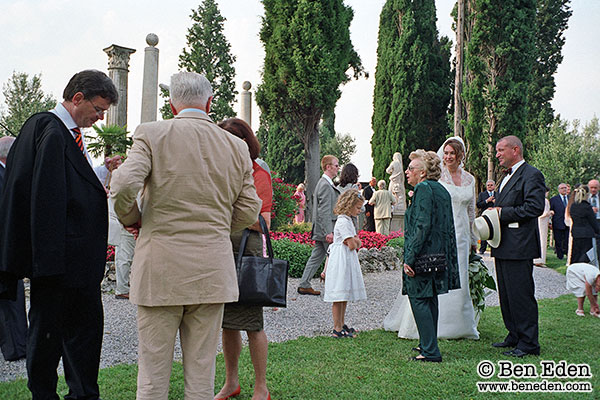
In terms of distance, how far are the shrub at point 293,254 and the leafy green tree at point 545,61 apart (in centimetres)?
2182

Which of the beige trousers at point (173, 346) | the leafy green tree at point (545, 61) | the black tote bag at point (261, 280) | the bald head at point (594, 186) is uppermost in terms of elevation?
the leafy green tree at point (545, 61)

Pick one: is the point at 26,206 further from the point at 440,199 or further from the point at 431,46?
the point at 431,46

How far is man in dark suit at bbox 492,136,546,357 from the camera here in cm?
Answer: 503

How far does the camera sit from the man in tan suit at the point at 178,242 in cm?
250

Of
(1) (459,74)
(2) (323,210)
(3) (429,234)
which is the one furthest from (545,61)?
(3) (429,234)

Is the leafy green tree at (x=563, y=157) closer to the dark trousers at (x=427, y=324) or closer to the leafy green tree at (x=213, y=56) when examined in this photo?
the leafy green tree at (x=213, y=56)

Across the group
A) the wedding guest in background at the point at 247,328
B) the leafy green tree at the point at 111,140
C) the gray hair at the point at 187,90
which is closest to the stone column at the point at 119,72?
the leafy green tree at the point at 111,140

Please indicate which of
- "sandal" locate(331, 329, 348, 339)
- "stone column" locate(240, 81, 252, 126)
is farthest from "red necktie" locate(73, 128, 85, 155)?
"stone column" locate(240, 81, 252, 126)

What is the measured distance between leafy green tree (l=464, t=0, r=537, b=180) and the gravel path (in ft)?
40.2

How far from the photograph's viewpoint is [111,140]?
9.60 meters

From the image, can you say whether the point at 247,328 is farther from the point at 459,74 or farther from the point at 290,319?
the point at 459,74

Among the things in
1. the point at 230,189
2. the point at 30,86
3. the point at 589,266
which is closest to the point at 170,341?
the point at 230,189

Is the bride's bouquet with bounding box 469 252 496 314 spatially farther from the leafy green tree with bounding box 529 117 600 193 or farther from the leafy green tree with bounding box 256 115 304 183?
the leafy green tree with bounding box 256 115 304 183

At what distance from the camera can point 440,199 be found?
4.78 metres
